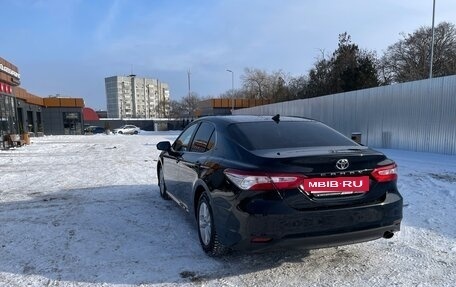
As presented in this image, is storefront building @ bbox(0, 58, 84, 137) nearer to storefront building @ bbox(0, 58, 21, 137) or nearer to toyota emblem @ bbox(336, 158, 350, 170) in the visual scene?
storefront building @ bbox(0, 58, 21, 137)

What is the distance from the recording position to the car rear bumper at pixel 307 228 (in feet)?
10.8

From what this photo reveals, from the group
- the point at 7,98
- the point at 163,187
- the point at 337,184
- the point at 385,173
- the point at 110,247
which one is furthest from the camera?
the point at 7,98

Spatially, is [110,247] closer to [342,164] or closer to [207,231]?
[207,231]

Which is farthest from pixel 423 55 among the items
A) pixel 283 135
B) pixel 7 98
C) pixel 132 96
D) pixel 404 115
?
pixel 132 96

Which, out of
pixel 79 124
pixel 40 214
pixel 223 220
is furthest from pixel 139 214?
pixel 79 124

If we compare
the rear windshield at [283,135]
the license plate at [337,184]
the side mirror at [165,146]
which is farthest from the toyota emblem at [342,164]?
the side mirror at [165,146]

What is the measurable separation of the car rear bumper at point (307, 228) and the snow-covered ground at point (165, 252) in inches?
15.4

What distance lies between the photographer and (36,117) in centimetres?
4812

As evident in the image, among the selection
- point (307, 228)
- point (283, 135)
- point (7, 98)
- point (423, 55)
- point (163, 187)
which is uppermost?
point (423, 55)

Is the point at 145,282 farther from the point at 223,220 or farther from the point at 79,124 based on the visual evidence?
the point at 79,124

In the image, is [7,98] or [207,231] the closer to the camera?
[207,231]

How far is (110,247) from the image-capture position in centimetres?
443

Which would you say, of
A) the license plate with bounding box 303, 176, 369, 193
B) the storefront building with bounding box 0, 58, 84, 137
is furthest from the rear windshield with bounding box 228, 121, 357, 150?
the storefront building with bounding box 0, 58, 84, 137

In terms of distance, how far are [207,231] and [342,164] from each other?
168 centimetres
